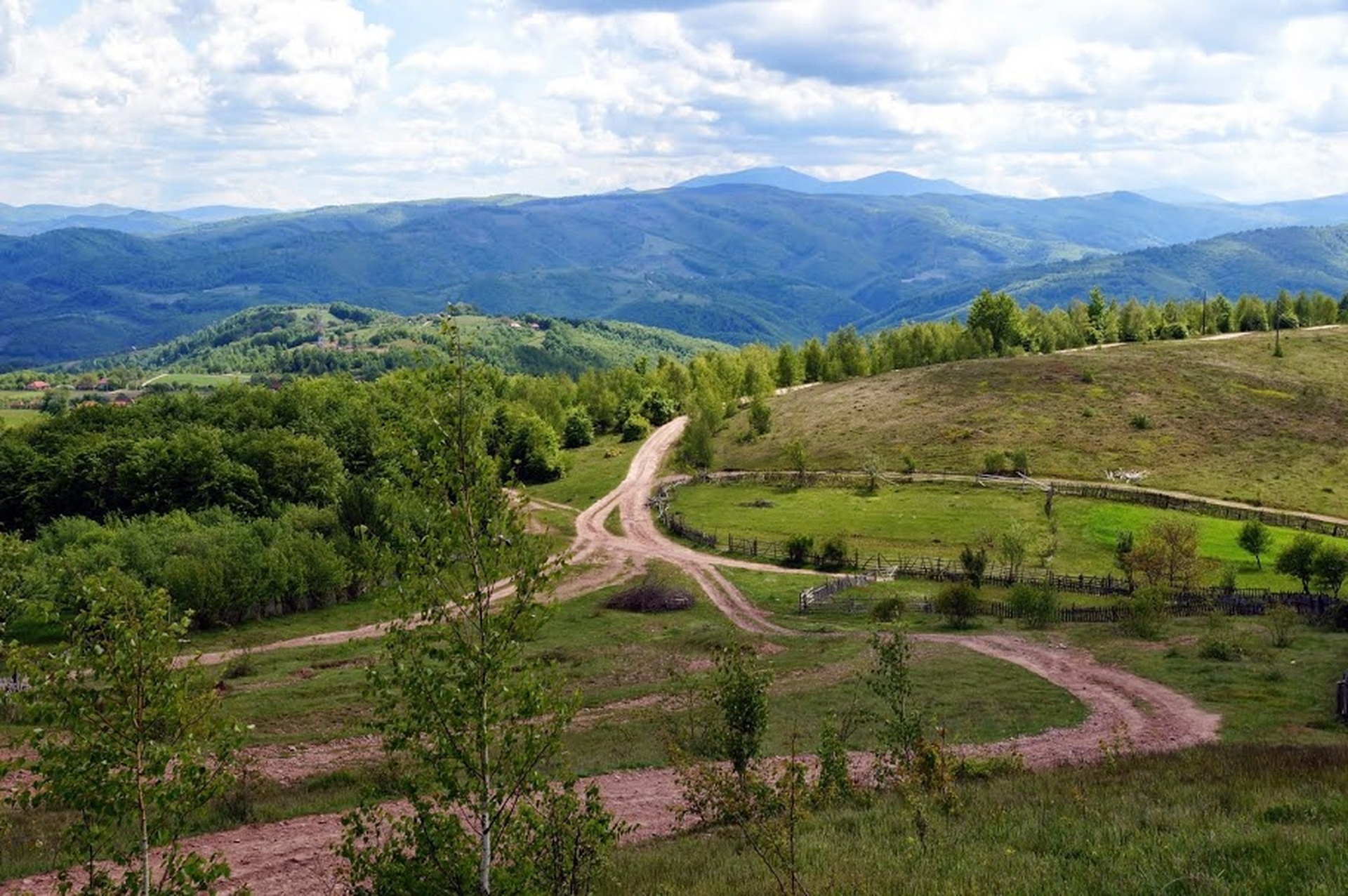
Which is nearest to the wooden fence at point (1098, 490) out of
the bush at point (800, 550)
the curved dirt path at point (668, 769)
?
the bush at point (800, 550)

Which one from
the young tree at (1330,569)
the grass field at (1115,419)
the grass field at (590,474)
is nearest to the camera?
the young tree at (1330,569)

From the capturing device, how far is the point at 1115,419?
114m

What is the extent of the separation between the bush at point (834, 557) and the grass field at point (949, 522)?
319 cm

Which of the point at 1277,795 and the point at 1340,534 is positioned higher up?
the point at 1277,795

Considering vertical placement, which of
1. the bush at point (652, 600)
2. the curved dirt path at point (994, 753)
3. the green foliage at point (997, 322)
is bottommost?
the bush at point (652, 600)

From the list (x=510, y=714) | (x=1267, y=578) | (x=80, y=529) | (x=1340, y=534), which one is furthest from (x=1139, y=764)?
(x=80, y=529)

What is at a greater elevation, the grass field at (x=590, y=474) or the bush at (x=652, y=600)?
the bush at (x=652, y=600)

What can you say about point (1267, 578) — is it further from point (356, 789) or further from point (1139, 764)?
point (356, 789)

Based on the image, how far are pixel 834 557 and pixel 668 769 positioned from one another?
147 ft

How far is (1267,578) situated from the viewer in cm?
6456

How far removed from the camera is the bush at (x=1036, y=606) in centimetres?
5209

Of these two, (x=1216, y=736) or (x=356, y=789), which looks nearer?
Result: (x=356, y=789)

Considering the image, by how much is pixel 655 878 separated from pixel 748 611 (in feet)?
141

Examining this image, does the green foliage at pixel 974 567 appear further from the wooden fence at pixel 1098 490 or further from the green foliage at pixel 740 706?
the green foliage at pixel 740 706
